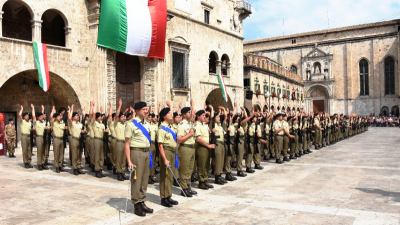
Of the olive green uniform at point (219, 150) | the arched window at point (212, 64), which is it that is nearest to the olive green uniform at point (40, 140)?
the olive green uniform at point (219, 150)

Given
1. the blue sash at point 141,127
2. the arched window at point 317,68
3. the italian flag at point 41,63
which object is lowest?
the blue sash at point 141,127

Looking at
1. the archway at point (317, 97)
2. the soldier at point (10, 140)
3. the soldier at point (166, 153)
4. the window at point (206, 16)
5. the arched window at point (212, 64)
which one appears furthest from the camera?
the archway at point (317, 97)

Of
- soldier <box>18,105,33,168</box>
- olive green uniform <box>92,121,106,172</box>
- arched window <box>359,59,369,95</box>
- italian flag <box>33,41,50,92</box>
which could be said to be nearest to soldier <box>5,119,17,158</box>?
italian flag <box>33,41,50,92</box>

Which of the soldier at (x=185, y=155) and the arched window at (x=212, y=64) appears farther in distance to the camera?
the arched window at (x=212, y=64)

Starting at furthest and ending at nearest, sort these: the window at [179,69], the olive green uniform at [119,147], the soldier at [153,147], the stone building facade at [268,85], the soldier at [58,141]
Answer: the stone building facade at [268,85] < the window at [179,69] < the soldier at [58,141] < the olive green uniform at [119,147] < the soldier at [153,147]

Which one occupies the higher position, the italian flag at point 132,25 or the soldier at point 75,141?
the italian flag at point 132,25

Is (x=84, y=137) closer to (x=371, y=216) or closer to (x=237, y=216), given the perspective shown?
(x=237, y=216)

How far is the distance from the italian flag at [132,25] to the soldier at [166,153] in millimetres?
11341

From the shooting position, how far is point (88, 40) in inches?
737

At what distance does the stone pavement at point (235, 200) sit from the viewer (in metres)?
5.95

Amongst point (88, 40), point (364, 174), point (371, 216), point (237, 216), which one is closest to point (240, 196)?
point (237, 216)

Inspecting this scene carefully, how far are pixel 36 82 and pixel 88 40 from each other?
10.8 ft

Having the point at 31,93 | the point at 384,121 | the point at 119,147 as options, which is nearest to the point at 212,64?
the point at 31,93

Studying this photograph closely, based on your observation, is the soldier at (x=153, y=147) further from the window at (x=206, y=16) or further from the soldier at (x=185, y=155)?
the window at (x=206, y=16)
